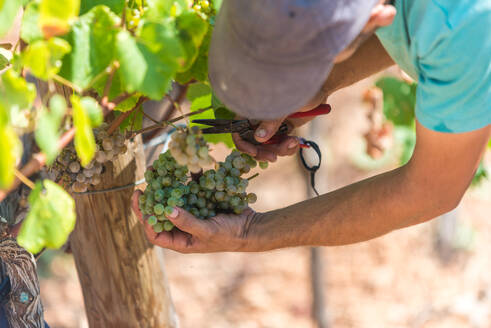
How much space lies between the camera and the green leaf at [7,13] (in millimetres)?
878

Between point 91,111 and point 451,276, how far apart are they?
397 centimetres

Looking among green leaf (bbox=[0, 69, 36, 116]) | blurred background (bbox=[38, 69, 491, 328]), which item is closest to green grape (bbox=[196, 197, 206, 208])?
green leaf (bbox=[0, 69, 36, 116])

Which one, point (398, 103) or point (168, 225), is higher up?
point (168, 225)

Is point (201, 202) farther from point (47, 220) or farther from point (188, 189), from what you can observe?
point (47, 220)

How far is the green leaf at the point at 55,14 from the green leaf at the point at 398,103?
168 centimetres

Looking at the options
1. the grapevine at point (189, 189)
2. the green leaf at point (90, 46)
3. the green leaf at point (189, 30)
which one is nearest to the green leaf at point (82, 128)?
the green leaf at point (90, 46)

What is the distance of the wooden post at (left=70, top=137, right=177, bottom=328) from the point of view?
5.50ft

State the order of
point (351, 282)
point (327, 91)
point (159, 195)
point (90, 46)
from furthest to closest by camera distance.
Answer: point (351, 282) → point (327, 91) → point (159, 195) → point (90, 46)

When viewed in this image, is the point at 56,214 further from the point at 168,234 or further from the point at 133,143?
the point at 133,143

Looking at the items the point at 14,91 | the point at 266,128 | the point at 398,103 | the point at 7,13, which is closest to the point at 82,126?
the point at 14,91

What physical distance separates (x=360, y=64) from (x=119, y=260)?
0.95 m

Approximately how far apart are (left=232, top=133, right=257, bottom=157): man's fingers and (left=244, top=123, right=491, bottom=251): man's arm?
177mm

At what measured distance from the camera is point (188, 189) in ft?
4.49

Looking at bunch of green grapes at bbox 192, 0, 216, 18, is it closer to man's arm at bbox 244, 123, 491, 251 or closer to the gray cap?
the gray cap
